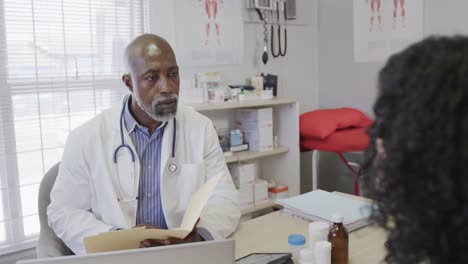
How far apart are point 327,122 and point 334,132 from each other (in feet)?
0.28

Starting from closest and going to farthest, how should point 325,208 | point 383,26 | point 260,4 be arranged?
point 325,208, point 260,4, point 383,26

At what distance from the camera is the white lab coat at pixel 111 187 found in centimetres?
156

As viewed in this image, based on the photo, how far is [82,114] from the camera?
99.1 inches

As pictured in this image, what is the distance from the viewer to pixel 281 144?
322 cm

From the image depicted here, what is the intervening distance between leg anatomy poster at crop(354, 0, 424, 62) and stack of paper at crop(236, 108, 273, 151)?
98 centimetres

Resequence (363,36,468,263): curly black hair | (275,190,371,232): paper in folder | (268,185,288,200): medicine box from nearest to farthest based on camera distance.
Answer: (363,36,468,263): curly black hair
(275,190,371,232): paper in folder
(268,185,288,200): medicine box

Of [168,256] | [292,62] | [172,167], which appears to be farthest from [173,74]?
[292,62]

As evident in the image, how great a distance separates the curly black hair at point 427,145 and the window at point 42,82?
214 centimetres

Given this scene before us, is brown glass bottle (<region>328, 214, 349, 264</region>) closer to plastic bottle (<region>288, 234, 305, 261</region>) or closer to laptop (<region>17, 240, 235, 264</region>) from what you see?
plastic bottle (<region>288, 234, 305, 261</region>)

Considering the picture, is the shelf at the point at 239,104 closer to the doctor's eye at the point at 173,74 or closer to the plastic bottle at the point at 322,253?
the doctor's eye at the point at 173,74

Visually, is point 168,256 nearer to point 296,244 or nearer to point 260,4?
point 296,244

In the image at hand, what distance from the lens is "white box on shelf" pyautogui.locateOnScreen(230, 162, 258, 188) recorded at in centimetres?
291

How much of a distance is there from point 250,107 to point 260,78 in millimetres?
265

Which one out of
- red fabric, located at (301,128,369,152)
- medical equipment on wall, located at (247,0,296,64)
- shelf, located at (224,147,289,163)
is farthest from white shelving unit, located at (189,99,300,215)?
medical equipment on wall, located at (247,0,296,64)
